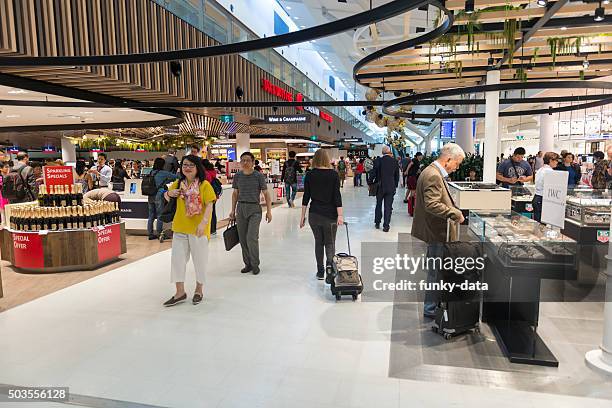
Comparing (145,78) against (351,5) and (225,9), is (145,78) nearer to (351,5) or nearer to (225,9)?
(225,9)

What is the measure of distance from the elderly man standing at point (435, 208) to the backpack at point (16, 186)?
7.91 m

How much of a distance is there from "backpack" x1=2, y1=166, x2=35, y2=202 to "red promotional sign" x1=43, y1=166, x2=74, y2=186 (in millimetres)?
2981

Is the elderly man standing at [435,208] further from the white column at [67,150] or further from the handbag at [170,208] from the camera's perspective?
the white column at [67,150]

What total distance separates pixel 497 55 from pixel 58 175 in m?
6.94

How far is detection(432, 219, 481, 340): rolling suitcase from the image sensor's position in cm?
344

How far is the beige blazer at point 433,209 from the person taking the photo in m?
3.57

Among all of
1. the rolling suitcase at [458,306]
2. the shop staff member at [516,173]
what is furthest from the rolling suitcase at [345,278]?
the shop staff member at [516,173]

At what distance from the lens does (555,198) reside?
334 cm

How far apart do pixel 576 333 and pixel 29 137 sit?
29184 millimetres

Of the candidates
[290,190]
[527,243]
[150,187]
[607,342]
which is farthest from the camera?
[290,190]

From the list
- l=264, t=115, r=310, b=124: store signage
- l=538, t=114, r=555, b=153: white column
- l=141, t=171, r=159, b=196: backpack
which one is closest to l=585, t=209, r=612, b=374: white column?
l=141, t=171, r=159, b=196: backpack

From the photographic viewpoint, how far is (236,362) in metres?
3.19

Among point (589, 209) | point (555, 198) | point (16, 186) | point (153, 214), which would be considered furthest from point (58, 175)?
point (589, 209)

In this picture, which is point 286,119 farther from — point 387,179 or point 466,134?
point 466,134
